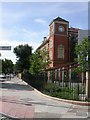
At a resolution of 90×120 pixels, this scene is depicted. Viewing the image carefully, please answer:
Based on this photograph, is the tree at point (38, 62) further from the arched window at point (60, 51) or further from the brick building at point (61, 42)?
the arched window at point (60, 51)

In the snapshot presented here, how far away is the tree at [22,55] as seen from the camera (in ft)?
210

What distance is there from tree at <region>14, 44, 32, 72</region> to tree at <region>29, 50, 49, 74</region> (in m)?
17.1

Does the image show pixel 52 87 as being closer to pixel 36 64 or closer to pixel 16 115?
pixel 16 115

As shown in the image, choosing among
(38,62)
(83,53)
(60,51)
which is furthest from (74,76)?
(60,51)

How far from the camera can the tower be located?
57.8 m

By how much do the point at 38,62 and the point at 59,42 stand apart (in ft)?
53.0

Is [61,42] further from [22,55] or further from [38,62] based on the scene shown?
[38,62]

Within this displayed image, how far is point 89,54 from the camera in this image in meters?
17.4

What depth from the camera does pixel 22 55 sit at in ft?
213

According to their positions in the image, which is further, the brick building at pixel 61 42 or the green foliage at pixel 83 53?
the brick building at pixel 61 42

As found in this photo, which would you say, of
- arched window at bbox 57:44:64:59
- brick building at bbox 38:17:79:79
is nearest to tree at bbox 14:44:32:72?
brick building at bbox 38:17:79:79

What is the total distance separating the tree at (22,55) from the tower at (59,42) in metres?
7.55

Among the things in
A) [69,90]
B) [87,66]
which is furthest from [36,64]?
[87,66]

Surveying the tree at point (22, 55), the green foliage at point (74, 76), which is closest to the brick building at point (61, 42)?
the tree at point (22, 55)
